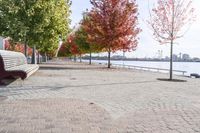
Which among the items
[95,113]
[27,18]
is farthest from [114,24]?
[95,113]

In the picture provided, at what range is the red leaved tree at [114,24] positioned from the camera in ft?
120

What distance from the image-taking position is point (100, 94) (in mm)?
12398

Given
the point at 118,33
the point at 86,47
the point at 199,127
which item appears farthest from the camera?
the point at 86,47

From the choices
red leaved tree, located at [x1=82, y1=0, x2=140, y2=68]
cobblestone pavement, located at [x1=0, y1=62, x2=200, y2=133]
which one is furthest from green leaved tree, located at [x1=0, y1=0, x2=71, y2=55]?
cobblestone pavement, located at [x1=0, y1=62, x2=200, y2=133]

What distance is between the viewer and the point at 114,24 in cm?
3666

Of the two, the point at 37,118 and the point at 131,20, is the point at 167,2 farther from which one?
the point at 37,118

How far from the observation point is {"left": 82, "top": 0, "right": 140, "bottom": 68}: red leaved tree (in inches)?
1443

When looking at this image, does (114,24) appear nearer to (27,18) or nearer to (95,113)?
(27,18)

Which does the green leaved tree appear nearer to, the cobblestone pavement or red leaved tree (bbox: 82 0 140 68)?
red leaved tree (bbox: 82 0 140 68)

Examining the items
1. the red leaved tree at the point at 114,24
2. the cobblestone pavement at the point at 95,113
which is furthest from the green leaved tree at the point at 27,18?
the cobblestone pavement at the point at 95,113

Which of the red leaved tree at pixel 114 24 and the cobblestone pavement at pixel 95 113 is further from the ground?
the red leaved tree at pixel 114 24

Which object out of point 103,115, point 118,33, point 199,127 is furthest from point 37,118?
point 118,33

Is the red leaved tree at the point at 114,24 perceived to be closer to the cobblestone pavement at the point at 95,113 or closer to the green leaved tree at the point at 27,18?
the green leaved tree at the point at 27,18

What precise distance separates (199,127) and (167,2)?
17652 mm
